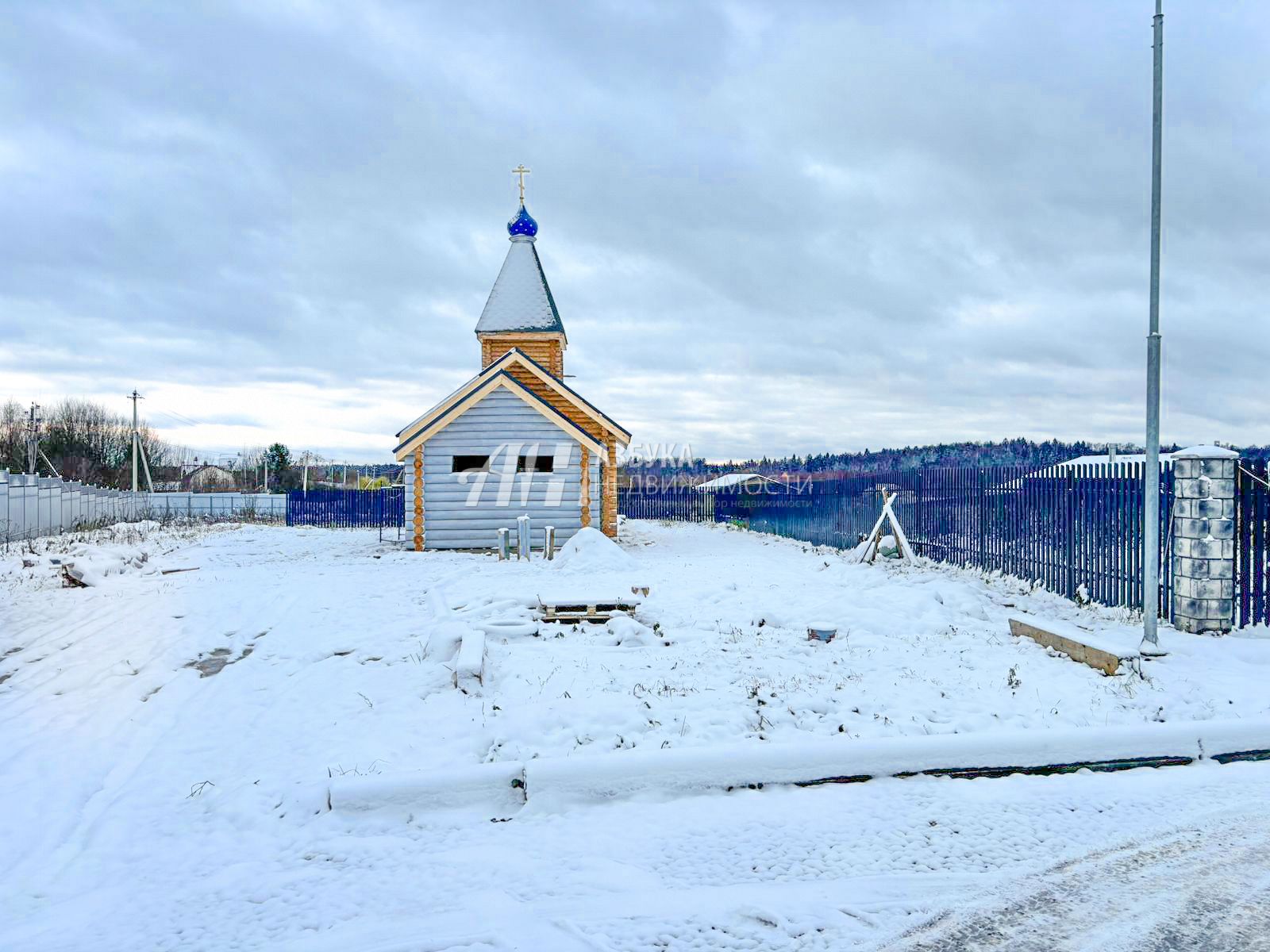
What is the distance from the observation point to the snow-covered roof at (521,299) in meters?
22.2

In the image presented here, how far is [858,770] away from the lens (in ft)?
15.1

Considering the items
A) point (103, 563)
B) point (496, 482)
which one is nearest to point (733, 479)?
point (496, 482)

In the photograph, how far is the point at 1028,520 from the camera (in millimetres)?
12414

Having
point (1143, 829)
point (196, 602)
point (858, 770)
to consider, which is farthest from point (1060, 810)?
point (196, 602)

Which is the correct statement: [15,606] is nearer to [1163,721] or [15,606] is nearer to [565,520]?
[565,520]

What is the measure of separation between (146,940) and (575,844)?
1.90m

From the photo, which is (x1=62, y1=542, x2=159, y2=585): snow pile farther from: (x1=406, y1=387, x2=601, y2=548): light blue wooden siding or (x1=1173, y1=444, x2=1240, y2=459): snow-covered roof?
(x1=1173, y1=444, x2=1240, y2=459): snow-covered roof

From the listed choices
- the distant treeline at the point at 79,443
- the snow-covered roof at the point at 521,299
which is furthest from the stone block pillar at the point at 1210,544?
the distant treeline at the point at 79,443

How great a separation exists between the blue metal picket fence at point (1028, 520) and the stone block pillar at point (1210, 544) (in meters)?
0.54

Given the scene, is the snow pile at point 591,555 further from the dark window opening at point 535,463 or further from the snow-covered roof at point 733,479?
the snow-covered roof at point 733,479

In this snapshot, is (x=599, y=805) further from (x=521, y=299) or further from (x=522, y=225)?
(x=522, y=225)

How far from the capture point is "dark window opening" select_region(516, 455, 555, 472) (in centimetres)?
1814

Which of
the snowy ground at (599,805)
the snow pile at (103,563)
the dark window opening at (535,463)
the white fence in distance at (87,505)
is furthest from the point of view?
the white fence in distance at (87,505)

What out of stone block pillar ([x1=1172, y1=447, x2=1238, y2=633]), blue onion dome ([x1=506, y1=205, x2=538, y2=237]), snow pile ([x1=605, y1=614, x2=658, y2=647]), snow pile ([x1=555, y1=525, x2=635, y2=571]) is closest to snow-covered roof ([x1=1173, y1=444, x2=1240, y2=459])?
stone block pillar ([x1=1172, y1=447, x2=1238, y2=633])
